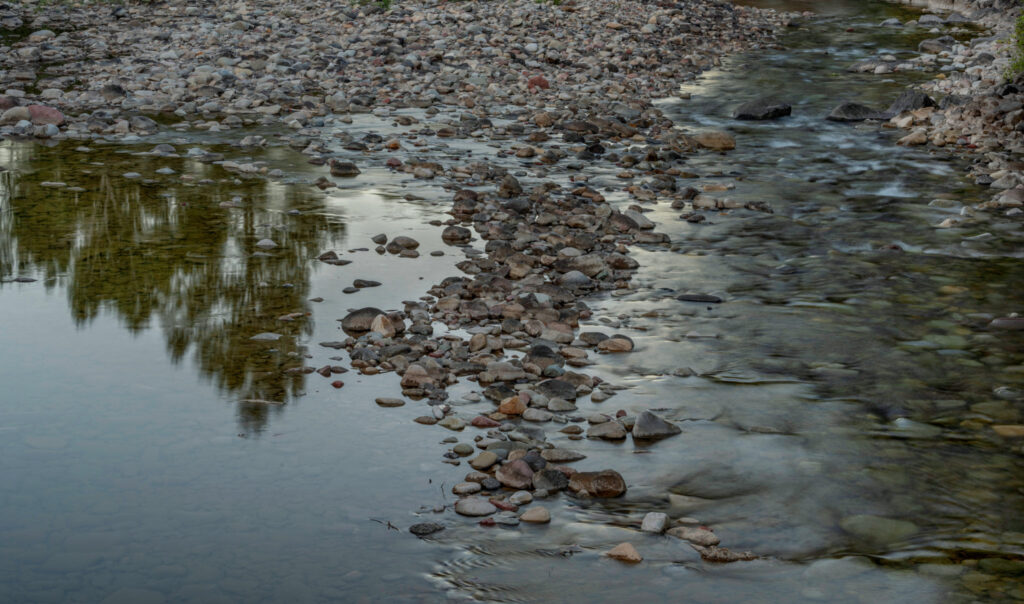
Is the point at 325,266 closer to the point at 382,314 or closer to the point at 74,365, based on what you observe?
the point at 382,314

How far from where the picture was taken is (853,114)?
13375 millimetres

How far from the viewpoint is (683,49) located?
18156mm

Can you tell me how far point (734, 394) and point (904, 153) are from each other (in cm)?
737

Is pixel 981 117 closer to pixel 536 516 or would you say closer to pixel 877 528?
pixel 877 528

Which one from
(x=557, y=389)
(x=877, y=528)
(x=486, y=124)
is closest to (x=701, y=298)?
(x=557, y=389)

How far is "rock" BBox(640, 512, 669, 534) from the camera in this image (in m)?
3.92

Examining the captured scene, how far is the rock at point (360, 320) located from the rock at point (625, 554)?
2.60m

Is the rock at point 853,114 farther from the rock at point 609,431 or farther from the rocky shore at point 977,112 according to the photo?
the rock at point 609,431

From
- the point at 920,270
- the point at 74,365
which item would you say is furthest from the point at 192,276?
the point at 920,270

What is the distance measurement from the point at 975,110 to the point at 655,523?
34.2 ft

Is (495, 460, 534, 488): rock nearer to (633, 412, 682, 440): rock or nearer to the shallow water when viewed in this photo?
the shallow water

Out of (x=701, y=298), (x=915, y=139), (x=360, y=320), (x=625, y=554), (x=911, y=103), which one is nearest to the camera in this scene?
(x=625, y=554)

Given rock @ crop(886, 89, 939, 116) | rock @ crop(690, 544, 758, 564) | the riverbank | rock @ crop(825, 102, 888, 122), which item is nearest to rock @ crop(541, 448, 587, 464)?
rock @ crop(690, 544, 758, 564)

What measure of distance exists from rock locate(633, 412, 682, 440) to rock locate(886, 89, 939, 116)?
10.2m
